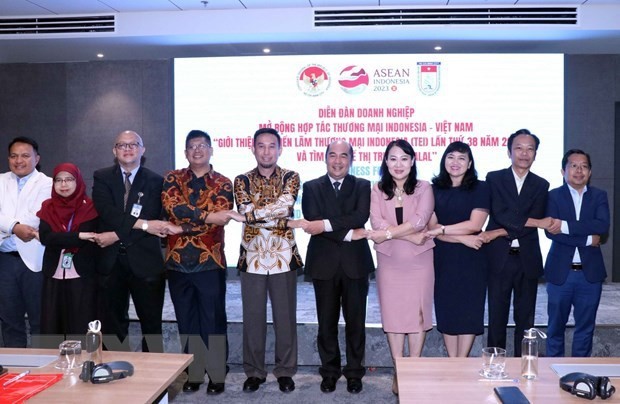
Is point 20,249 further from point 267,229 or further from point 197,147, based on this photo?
point 267,229

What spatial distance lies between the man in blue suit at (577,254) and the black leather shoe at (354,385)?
4.06 ft

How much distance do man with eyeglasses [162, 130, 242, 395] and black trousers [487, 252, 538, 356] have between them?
1633 millimetres

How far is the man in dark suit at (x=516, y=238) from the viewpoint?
3.48 m

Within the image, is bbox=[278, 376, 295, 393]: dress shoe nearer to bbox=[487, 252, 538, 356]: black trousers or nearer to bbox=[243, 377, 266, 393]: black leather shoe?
bbox=[243, 377, 266, 393]: black leather shoe

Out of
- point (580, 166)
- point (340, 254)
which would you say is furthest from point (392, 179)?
point (580, 166)

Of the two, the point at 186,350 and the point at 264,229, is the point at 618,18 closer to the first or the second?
the point at 264,229

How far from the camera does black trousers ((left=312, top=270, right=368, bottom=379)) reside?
3.60m

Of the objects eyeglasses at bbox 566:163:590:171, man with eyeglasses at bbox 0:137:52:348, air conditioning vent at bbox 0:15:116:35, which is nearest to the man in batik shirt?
man with eyeglasses at bbox 0:137:52:348

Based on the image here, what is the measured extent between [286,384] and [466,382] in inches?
76.0

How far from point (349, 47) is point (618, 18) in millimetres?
2609

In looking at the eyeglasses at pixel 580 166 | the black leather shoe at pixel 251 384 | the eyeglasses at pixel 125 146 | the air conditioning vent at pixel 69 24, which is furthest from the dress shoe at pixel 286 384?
the air conditioning vent at pixel 69 24

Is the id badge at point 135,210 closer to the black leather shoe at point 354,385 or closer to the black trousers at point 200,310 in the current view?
the black trousers at point 200,310

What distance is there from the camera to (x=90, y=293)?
3520 millimetres

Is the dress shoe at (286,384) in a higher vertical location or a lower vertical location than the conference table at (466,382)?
lower
